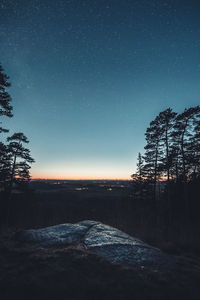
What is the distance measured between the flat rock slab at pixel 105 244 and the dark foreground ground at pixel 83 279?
37 centimetres

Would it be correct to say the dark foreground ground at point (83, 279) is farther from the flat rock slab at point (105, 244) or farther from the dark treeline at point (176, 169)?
the dark treeline at point (176, 169)

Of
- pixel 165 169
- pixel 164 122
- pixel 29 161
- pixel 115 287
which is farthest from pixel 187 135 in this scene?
pixel 29 161

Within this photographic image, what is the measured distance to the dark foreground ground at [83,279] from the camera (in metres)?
2.35

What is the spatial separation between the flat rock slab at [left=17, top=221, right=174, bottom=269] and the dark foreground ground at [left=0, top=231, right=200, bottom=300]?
1.23 feet

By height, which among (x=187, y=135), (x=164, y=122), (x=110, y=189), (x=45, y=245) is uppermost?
(x=164, y=122)

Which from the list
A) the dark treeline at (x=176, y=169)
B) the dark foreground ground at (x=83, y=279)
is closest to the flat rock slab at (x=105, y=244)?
the dark foreground ground at (x=83, y=279)

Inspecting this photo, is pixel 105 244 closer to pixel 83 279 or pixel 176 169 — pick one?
pixel 83 279

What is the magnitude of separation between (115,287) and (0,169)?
63.5 ft

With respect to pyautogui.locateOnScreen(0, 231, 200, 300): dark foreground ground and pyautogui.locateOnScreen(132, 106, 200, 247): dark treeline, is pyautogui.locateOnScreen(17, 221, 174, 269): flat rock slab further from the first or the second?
pyautogui.locateOnScreen(132, 106, 200, 247): dark treeline

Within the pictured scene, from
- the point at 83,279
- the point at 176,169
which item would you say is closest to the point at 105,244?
the point at 83,279

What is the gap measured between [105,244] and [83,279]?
6.10ft

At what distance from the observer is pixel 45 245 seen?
172 inches

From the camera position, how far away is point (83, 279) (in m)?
2.73

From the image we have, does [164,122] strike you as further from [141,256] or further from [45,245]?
[45,245]
